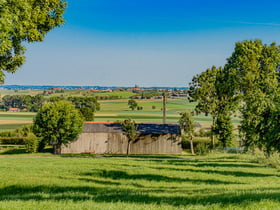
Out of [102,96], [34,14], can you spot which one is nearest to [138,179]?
[34,14]

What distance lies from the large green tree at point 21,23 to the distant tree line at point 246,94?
13.1 metres

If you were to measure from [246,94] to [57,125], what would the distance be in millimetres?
29819

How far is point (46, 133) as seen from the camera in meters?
45.0

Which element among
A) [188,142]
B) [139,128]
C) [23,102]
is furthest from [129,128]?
[23,102]

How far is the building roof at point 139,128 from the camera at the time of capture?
4719cm

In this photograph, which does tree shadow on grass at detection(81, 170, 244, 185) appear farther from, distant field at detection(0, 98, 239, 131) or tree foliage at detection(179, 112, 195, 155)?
distant field at detection(0, 98, 239, 131)

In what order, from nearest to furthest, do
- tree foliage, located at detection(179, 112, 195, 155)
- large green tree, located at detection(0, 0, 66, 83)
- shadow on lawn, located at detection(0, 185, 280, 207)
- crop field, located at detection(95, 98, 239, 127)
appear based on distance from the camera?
shadow on lawn, located at detection(0, 185, 280, 207) < large green tree, located at detection(0, 0, 66, 83) < tree foliage, located at detection(179, 112, 195, 155) < crop field, located at detection(95, 98, 239, 127)

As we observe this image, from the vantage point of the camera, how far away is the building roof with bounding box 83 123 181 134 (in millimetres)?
47188

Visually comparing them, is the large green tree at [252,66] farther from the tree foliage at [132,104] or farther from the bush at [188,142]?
the tree foliage at [132,104]

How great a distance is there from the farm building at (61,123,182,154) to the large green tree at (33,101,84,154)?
6.90 ft

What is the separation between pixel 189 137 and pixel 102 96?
88.6 meters

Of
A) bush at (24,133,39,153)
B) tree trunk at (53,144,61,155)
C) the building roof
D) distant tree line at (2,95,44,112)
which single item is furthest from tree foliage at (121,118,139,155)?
distant tree line at (2,95,44,112)

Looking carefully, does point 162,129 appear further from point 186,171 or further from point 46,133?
point 186,171

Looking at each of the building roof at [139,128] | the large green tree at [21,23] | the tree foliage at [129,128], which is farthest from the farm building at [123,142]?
the large green tree at [21,23]
